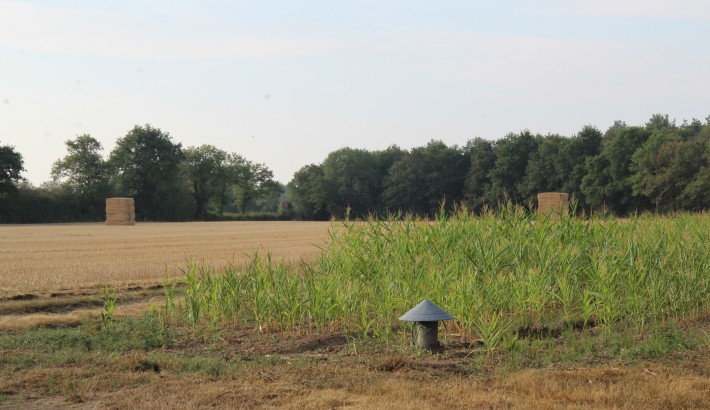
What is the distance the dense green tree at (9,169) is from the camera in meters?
58.0

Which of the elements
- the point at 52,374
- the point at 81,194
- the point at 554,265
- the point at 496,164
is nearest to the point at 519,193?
the point at 496,164

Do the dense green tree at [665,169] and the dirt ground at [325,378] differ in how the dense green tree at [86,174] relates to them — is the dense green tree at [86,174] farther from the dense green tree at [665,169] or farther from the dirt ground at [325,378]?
the dirt ground at [325,378]

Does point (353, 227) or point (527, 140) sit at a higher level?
point (527, 140)

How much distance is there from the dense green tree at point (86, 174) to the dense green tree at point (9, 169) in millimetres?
5998

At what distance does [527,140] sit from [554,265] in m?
59.7

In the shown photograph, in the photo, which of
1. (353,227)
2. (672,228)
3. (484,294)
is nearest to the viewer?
(484,294)

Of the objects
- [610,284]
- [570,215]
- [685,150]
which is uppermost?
[685,150]

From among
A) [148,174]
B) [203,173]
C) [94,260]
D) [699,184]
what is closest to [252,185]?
[203,173]

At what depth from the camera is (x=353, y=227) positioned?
13031 millimetres

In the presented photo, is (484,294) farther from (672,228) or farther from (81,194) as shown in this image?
(81,194)

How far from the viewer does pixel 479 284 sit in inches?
373

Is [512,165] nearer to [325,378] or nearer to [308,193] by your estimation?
[308,193]

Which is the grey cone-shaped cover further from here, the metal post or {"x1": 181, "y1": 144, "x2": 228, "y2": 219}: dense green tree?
{"x1": 181, "y1": 144, "x2": 228, "y2": 219}: dense green tree

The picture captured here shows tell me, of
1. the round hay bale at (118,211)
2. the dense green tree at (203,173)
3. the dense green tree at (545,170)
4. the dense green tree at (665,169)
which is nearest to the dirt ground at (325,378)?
the round hay bale at (118,211)
